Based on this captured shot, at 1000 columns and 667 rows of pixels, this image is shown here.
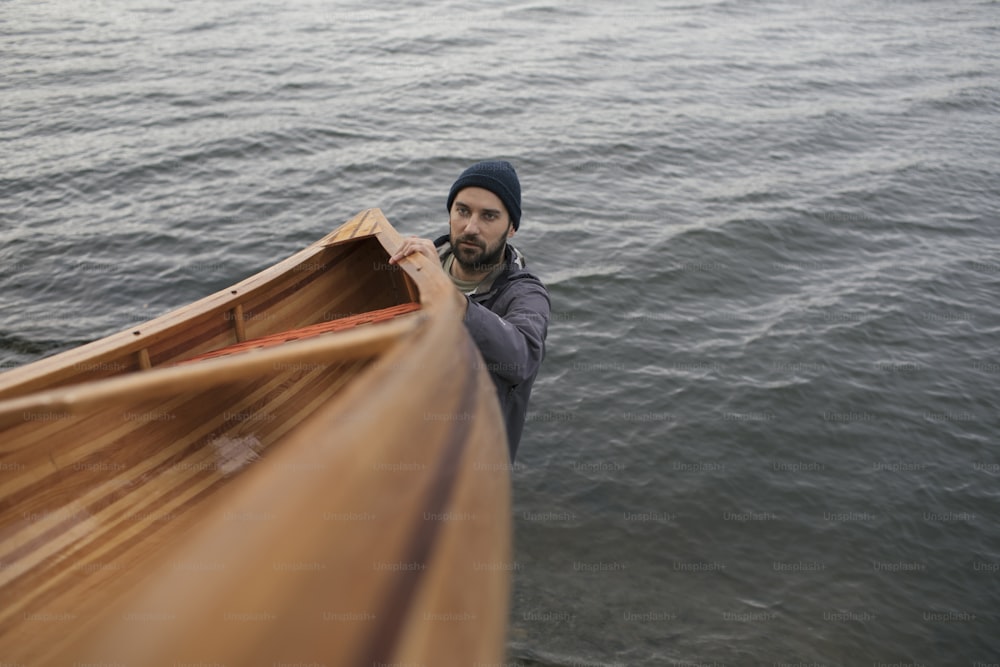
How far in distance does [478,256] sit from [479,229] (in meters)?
0.13

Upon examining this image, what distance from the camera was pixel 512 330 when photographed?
3049 millimetres

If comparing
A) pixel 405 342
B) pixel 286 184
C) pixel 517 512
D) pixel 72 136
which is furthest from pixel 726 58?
pixel 405 342

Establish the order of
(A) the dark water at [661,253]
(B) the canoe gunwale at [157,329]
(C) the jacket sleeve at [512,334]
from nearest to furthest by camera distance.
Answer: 1. (C) the jacket sleeve at [512,334]
2. (B) the canoe gunwale at [157,329]
3. (A) the dark water at [661,253]

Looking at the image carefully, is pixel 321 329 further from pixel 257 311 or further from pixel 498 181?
pixel 498 181

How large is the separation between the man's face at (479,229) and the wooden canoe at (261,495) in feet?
0.74

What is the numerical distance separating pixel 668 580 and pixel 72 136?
444 inches

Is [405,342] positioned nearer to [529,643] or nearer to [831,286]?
[529,643]

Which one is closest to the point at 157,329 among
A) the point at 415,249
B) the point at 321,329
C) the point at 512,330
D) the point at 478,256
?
the point at 321,329

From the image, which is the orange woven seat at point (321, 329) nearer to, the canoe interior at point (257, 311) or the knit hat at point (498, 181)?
the canoe interior at point (257, 311)

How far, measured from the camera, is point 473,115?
545 inches

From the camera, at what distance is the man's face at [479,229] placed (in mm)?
3646

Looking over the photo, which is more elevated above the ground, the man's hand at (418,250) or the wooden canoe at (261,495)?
the man's hand at (418,250)

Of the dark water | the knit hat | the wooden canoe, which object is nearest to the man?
the knit hat

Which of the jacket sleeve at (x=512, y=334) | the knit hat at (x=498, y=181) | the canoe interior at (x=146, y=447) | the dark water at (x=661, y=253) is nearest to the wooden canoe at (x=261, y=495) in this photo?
the canoe interior at (x=146, y=447)
